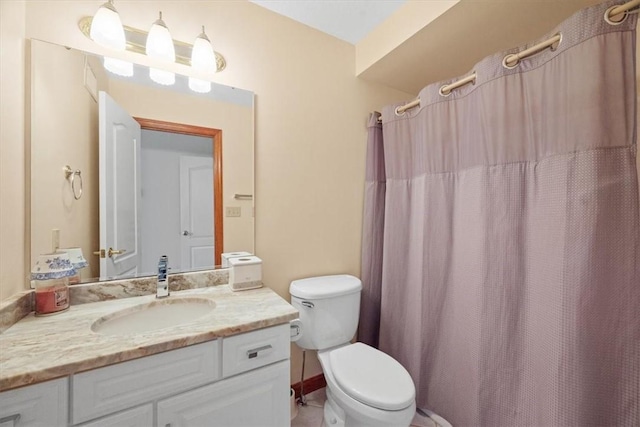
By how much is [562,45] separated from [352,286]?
4.56 ft

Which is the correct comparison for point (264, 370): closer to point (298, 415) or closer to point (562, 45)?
point (298, 415)

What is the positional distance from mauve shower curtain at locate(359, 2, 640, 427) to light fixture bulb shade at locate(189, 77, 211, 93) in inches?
43.6

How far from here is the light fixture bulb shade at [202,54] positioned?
1.22 metres

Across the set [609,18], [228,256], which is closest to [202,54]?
[228,256]

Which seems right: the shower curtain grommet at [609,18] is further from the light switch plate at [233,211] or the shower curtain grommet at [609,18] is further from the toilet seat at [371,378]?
the light switch plate at [233,211]

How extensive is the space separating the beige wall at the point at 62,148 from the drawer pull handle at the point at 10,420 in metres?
0.60

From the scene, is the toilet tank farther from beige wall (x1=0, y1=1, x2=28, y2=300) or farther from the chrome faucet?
beige wall (x1=0, y1=1, x2=28, y2=300)

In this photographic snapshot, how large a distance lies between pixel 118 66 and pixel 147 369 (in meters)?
1.28

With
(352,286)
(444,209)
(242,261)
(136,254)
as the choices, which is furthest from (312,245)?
(136,254)

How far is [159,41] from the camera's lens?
3.74ft

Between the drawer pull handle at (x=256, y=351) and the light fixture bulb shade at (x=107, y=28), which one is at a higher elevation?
the light fixture bulb shade at (x=107, y=28)

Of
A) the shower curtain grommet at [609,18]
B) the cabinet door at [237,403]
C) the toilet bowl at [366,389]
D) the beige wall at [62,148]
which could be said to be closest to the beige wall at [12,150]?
the beige wall at [62,148]

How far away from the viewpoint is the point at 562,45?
0.91 m

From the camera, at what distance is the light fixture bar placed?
1079 mm
